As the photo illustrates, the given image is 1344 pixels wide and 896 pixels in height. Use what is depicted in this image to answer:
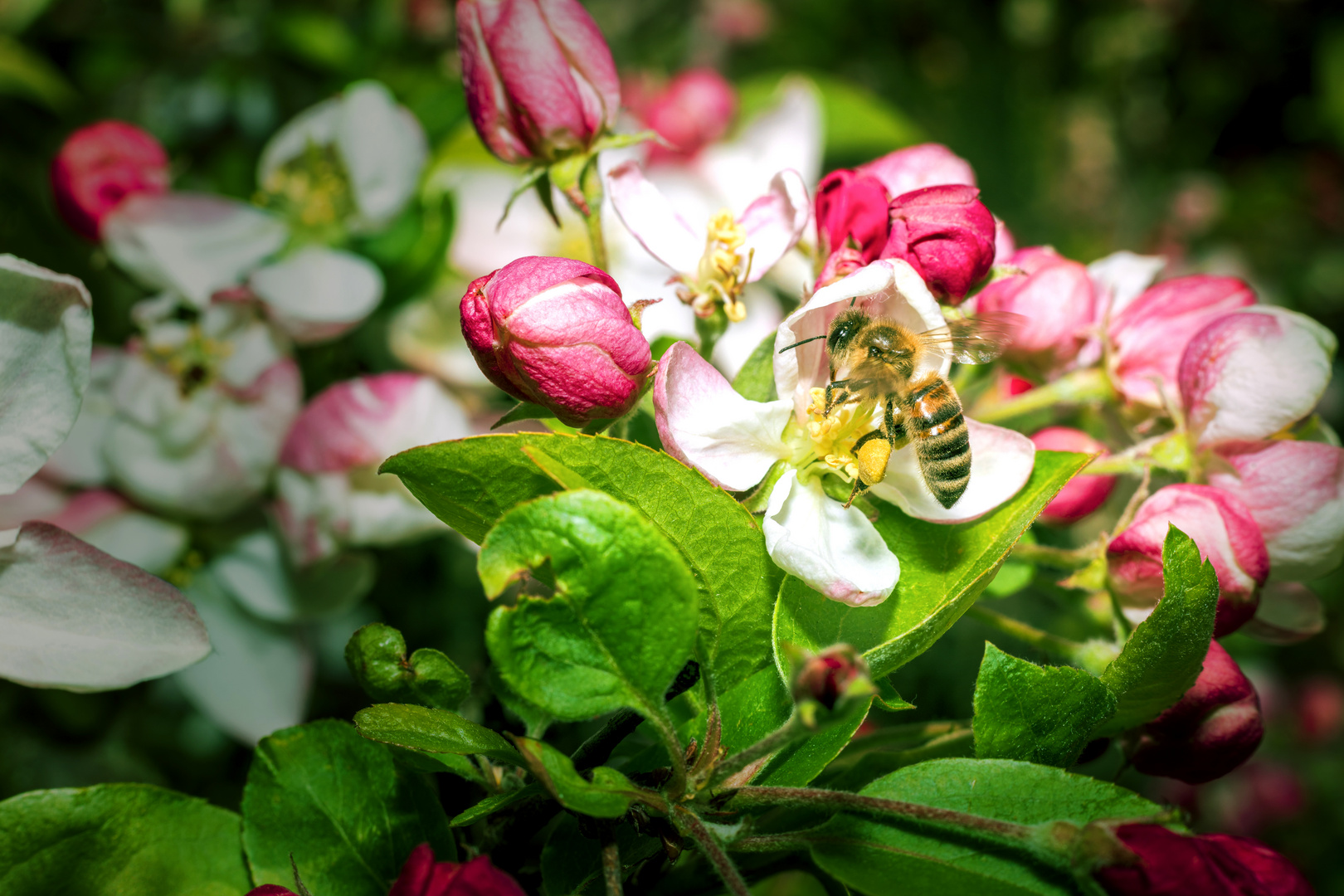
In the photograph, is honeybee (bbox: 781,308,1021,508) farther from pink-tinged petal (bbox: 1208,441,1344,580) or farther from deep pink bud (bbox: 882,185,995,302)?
pink-tinged petal (bbox: 1208,441,1344,580)

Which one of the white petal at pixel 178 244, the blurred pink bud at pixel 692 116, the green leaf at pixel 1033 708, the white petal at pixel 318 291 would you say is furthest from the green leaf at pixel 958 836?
the blurred pink bud at pixel 692 116

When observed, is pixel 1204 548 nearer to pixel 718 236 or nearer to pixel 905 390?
pixel 905 390

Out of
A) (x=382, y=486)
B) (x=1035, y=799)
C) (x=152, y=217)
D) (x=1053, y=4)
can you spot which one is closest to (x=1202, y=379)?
(x=1035, y=799)

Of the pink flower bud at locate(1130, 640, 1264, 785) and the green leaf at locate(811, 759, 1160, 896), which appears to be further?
the pink flower bud at locate(1130, 640, 1264, 785)

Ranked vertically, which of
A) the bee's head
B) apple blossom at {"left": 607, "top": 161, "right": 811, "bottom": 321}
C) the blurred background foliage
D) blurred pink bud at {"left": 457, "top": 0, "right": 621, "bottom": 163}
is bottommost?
the blurred background foliage

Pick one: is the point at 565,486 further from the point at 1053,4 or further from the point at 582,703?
the point at 1053,4

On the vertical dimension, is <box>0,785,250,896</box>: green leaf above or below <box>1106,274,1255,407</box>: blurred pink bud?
below

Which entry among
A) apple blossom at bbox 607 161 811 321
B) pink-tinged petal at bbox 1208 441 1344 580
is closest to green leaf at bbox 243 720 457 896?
apple blossom at bbox 607 161 811 321
